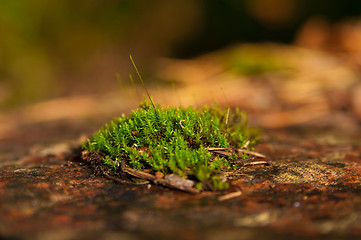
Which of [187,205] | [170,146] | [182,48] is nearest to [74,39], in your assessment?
[182,48]

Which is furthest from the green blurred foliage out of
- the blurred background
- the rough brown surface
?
the rough brown surface

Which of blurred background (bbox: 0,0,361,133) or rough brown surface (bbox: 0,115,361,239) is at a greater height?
blurred background (bbox: 0,0,361,133)

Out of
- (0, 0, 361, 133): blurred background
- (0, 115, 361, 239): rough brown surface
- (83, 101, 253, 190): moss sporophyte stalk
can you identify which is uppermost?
(0, 0, 361, 133): blurred background

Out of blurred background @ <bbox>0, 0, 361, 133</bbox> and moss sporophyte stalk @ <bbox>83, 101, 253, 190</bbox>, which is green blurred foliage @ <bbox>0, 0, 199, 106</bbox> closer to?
blurred background @ <bbox>0, 0, 361, 133</bbox>

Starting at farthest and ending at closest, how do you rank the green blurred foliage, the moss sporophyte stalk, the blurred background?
the green blurred foliage → the blurred background → the moss sporophyte stalk

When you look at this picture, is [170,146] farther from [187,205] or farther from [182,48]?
[182,48]

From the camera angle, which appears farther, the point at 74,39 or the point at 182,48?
the point at 182,48

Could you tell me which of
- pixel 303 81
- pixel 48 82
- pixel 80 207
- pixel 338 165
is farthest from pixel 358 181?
pixel 48 82
